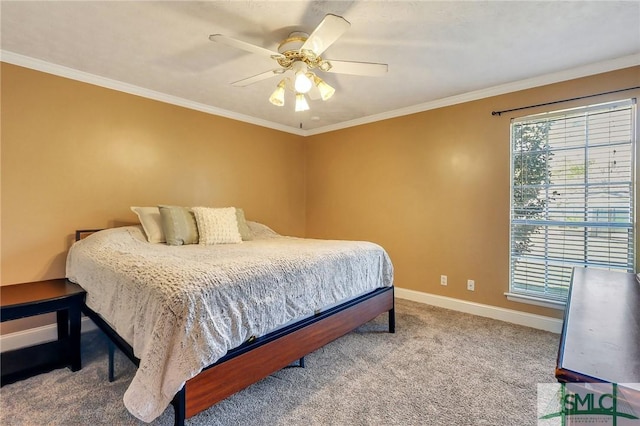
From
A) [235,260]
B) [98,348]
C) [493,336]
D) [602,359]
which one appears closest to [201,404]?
[235,260]

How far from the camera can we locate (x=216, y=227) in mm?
2941

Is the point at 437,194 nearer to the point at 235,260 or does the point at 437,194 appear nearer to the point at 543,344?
the point at 543,344

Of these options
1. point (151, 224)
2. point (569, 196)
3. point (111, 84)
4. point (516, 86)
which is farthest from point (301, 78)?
point (569, 196)

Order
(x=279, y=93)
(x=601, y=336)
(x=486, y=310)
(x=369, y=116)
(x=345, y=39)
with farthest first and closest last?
1. (x=369, y=116)
2. (x=486, y=310)
3. (x=279, y=93)
4. (x=345, y=39)
5. (x=601, y=336)

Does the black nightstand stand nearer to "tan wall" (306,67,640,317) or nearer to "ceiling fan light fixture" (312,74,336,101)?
"ceiling fan light fixture" (312,74,336,101)

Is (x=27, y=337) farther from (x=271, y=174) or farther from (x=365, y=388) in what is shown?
(x=271, y=174)

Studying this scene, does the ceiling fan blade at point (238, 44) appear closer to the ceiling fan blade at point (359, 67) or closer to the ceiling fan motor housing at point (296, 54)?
the ceiling fan motor housing at point (296, 54)

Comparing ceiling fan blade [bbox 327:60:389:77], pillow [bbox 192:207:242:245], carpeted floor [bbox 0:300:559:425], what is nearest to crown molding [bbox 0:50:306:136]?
pillow [bbox 192:207:242:245]

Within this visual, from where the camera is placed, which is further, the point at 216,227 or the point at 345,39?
the point at 216,227

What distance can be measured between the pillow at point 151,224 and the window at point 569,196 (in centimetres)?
342

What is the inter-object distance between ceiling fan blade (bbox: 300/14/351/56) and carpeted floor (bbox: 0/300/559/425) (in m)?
2.10

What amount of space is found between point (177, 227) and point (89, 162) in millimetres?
1043

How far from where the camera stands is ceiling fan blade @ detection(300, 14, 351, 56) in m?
1.57
